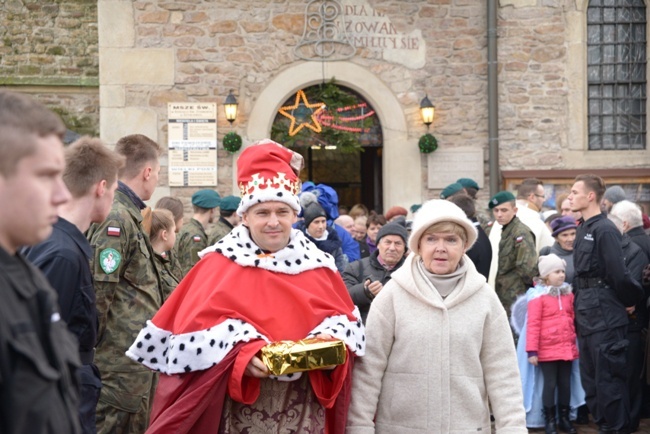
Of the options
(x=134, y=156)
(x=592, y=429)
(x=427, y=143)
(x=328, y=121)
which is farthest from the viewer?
(x=328, y=121)

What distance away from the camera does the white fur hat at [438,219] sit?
13.0 feet

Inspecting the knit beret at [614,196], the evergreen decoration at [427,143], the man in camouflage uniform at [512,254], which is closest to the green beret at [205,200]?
the man in camouflage uniform at [512,254]

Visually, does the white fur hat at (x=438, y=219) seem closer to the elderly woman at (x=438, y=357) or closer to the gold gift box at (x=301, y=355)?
the elderly woman at (x=438, y=357)

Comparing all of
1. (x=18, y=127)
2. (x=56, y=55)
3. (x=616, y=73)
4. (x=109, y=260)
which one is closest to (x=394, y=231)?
(x=109, y=260)

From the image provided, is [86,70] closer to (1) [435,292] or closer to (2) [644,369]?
(2) [644,369]

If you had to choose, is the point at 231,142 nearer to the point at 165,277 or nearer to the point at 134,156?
the point at 165,277

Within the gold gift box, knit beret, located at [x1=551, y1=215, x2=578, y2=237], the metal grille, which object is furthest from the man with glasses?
the metal grille

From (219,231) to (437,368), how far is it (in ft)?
19.1

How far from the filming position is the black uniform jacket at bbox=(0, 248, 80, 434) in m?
1.90

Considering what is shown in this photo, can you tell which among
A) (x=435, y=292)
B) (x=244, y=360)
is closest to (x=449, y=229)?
(x=435, y=292)

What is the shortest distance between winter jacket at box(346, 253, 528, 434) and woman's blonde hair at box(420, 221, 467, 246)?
211 millimetres

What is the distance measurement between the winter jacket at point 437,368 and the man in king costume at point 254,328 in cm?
12

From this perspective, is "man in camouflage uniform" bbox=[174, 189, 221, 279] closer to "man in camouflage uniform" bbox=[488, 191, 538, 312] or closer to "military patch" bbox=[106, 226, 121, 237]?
"man in camouflage uniform" bbox=[488, 191, 538, 312]

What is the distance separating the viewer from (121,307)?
453 centimetres
